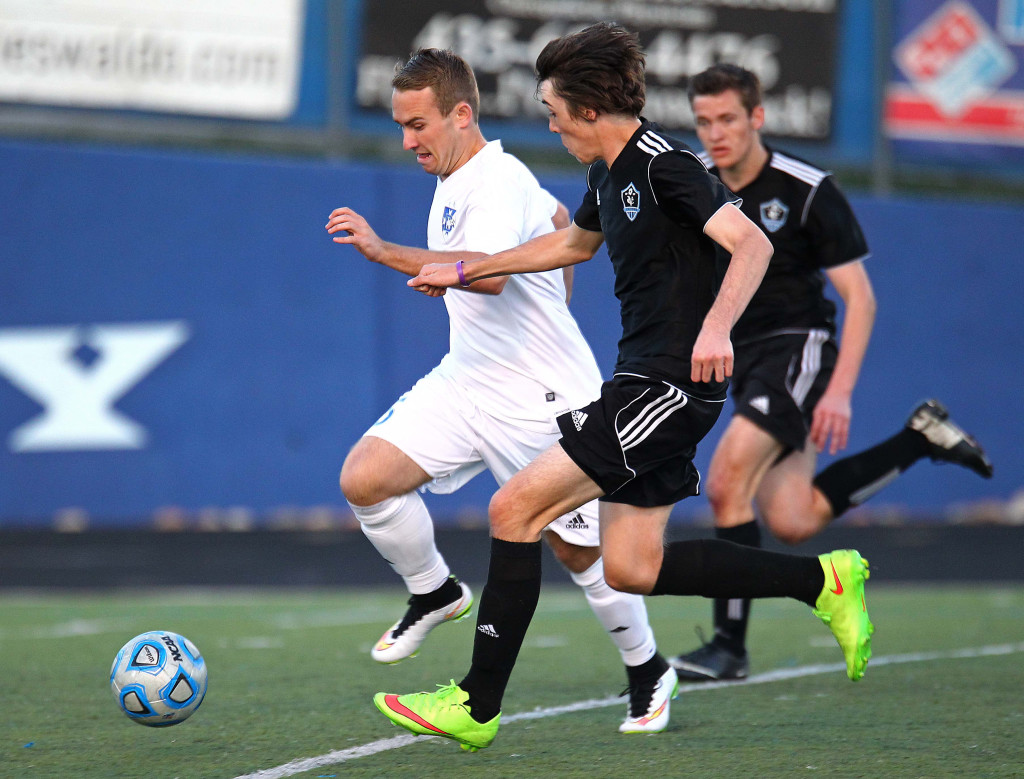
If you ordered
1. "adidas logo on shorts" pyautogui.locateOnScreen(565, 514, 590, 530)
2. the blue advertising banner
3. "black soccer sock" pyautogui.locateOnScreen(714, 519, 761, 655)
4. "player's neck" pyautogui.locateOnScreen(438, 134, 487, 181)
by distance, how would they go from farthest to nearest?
the blue advertising banner, "black soccer sock" pyautogui.locateOnScreen(714, 519, 761, 655), "player's neck" pyautogui.locateOnScreen(438, 134, 487, 181), "adidas logo on shorts" pyautogui.locateOnScreen(565, 514, 590, 530)

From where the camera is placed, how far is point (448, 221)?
457 cm

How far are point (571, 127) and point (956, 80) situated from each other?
424 inches

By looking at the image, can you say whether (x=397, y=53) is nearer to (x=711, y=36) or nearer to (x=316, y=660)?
(x=711, y=36)

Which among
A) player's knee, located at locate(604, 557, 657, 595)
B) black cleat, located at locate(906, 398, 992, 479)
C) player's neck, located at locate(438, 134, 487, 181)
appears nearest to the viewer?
player's knee, located at locate(604, 557, 657, 595)

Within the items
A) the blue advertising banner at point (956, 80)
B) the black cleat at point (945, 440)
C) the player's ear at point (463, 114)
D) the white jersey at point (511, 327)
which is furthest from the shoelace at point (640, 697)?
the blue advertising banner at point (956, 80)

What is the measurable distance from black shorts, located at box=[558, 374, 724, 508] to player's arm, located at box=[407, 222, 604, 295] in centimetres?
49

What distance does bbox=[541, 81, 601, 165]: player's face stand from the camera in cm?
391

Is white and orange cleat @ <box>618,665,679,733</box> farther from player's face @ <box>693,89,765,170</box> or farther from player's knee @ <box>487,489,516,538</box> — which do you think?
player's face @ <box>693,89,765,170</box>

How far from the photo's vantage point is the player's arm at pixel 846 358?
5324mm

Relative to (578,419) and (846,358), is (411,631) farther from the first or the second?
(846,358)

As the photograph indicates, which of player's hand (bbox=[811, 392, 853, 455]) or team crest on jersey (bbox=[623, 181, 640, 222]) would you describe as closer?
team crest on jersey (bbox=[623, 181, 640, 222])

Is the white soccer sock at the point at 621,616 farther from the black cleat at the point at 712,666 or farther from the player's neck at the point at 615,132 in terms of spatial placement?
the player's neck at the point at 615,132

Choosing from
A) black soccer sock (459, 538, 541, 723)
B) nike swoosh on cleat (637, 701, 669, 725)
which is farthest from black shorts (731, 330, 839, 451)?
black soccer sock (459, 538, 541, 723)

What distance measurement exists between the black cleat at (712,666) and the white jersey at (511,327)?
1.38m
